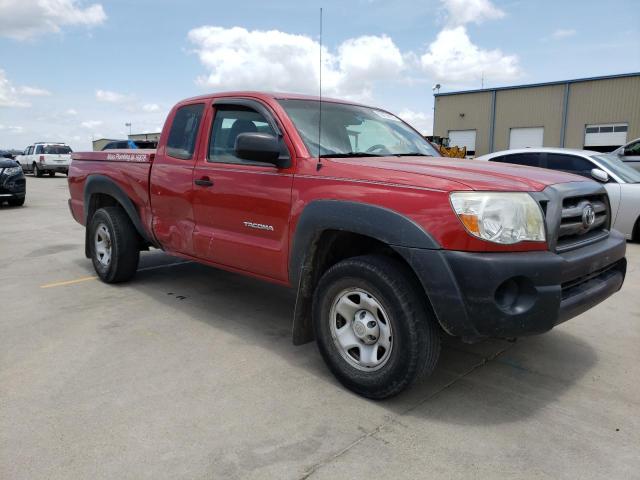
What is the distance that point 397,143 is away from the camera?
417 centimetres

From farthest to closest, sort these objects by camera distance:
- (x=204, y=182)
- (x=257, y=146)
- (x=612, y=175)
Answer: (x=612, y=175)
(x=204, y=182)
(x=257, y=146)

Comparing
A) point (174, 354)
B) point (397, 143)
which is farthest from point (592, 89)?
point (174, 354)

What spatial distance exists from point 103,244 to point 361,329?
3687mm

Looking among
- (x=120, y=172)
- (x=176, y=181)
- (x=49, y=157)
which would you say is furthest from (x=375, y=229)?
(x=49, y=157)

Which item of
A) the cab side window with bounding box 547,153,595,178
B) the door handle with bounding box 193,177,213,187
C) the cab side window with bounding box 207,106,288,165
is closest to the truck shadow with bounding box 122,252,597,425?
the door handle with bounding box 193,177,213,187

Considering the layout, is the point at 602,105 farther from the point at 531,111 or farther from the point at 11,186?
→ the point at 11,186

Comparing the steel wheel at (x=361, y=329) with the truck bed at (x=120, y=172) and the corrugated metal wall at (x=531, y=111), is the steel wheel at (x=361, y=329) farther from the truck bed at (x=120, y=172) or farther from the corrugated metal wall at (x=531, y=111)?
the corrugated metal wall at (x=531, y=111)

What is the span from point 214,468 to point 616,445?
6.50 ft

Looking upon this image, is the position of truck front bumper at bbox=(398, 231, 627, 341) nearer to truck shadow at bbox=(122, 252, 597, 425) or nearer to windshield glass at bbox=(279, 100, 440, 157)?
truck shadow at bbox=(122, 252, 597, 425)

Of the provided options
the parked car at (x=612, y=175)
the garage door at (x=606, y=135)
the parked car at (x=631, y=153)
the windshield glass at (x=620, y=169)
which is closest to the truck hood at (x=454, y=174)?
the parked car at (x=612, y=175)

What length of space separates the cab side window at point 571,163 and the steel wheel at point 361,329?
655 cm

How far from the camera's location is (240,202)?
3.86 metres

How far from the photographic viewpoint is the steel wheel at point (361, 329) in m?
2.98

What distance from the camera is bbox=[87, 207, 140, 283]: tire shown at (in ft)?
17.6
